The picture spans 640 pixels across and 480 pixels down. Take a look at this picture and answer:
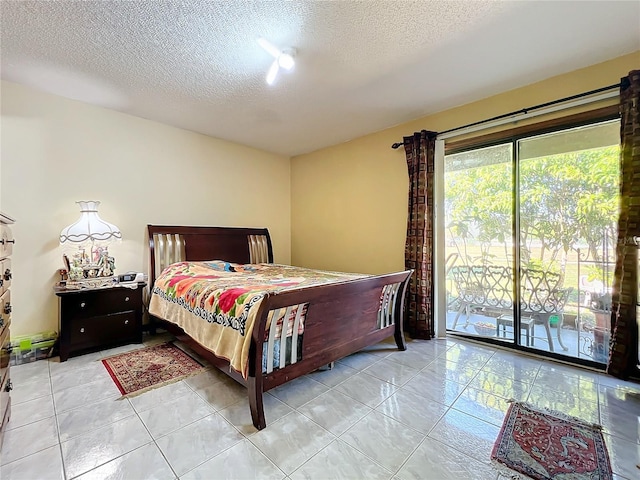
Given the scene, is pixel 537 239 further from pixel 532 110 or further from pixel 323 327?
pixel 323 327

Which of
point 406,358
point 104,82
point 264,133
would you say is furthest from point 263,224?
point 406,358

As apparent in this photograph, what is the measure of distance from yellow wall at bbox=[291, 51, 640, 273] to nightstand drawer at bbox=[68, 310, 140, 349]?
8.77ft

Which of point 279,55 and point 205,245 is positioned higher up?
point 279,55

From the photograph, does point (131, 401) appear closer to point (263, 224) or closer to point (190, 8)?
point (190, 8)

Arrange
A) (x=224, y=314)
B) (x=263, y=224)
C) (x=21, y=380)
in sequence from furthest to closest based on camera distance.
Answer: (x=263, y=224)
(x=21, y=380)
(x=224, y=314)

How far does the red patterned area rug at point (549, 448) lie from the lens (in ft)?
4.76

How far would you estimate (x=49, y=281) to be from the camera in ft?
9.68

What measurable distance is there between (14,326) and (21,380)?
73 centimetres

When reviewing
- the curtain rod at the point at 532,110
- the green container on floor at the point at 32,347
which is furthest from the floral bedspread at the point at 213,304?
the curtain rod at the point at 532,110

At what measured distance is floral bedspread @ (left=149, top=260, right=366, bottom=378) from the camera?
192 centimetres

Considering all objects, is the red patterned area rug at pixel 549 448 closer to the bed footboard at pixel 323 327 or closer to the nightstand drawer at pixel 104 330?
the bed footboard at pixel 323 327

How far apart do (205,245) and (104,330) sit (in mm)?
1489

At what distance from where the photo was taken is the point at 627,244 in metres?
2.31

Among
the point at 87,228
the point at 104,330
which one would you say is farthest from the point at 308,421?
the point at 87,228
